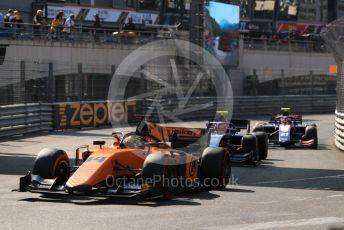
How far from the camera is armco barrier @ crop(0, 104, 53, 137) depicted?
21.0 metres

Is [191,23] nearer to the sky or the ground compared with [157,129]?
nearer to the sky

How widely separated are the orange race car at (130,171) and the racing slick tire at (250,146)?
11.1 ft

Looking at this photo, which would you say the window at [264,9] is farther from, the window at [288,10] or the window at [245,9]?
the window at [245,9]

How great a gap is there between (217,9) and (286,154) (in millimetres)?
20066

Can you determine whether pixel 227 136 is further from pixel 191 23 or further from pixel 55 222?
pixel 191 23

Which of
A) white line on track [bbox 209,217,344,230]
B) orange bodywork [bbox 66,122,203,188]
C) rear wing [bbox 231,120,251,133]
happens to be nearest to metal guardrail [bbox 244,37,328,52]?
rear wing [bbox 231,120,251,133]

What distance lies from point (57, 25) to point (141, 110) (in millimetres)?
4528

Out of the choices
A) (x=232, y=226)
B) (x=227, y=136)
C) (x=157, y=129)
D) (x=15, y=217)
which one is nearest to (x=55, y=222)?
(x=15, y=217)

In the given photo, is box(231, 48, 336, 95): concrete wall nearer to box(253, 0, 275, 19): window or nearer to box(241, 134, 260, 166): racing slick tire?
box(253, 0, 275, 19): window

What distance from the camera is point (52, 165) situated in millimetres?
10578

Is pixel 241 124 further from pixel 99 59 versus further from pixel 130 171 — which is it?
pixel 99 59

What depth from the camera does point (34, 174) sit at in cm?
Answer: 1059

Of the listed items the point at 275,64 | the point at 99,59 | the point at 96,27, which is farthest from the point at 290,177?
the point at 275,64

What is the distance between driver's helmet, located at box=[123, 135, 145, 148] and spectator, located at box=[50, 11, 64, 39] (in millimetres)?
17940
